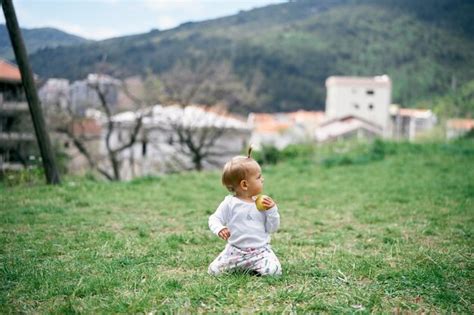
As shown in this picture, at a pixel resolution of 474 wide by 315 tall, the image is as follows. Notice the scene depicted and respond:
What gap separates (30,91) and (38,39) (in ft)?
7.89

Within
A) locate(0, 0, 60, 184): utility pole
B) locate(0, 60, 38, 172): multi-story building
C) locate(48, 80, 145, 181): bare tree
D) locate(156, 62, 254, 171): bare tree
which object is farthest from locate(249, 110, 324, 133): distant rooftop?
locate(0, 0, 60, 184): utility pole

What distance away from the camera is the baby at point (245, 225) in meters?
3.73

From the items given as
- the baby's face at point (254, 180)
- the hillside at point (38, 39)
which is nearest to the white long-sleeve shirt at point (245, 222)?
the baby's face at point (254, 180)

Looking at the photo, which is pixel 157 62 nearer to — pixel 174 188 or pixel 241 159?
pixel 174 188

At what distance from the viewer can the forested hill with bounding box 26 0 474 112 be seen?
86.4 feet

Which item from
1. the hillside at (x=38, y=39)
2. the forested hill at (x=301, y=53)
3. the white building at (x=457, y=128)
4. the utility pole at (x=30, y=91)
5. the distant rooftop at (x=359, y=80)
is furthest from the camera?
the distant rooftop at (x=359, y=80)

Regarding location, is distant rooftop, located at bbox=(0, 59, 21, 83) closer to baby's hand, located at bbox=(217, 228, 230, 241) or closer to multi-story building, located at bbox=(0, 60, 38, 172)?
multi-story building, located at bbox=(0, 60, 38, 172)

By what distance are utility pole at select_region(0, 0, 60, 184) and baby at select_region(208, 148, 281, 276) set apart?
672 centimetres

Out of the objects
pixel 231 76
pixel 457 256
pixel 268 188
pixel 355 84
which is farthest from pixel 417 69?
pixel 457 256

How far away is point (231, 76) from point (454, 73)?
1027 inches

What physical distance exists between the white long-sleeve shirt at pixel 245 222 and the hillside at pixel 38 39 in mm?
7180

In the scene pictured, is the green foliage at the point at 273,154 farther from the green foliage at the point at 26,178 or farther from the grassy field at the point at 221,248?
the green foliage at the point at 26,178

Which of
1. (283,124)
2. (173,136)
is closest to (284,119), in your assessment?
(283,124)

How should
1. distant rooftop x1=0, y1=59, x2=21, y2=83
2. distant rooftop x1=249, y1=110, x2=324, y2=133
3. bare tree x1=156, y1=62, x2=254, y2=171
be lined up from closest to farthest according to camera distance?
distant rooftop x1=0, y1=59, x2=21, y2=83, bare tree x1=156, y1=62, x2=254, y2=171, distant rooftop x1=249, y1=110, x2=324, y2=133
